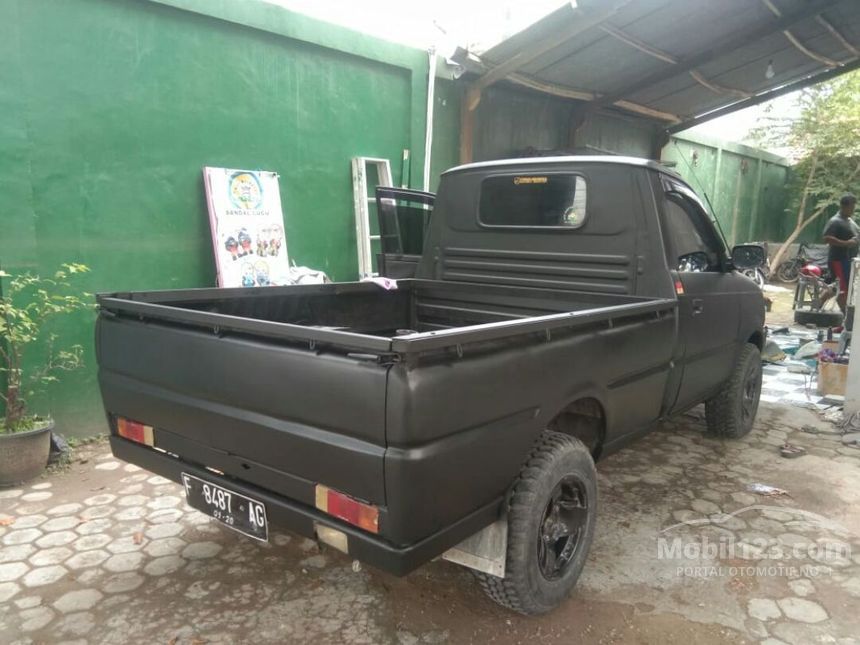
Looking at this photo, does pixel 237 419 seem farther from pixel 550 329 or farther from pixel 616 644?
pixel 616 644

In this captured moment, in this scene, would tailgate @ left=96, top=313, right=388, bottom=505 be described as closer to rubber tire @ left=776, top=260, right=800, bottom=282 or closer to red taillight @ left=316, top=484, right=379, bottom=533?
red taillight @ left=316, top=484, right=379, bottom=533

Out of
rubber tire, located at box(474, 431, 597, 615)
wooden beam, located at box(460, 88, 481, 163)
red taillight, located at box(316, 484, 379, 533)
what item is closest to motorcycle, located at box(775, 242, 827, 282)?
wooden beam, located at box(460, 88, 481, 163)

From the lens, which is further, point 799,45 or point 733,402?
point 799,45

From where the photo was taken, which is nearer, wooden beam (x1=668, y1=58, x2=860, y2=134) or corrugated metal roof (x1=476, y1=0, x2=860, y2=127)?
corrugated metal roof (x1=476, y1=0, x2=860, y2=127)

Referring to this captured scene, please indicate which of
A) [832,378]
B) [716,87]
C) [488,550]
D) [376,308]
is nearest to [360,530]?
[488,550]

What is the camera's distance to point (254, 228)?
5391 millimetres

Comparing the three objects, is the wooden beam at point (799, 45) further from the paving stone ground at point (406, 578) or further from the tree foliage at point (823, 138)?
the tree foliage at point (823, 138)

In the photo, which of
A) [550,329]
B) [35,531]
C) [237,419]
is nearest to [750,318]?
[550,329]

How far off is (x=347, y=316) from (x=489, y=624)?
1.93 meters

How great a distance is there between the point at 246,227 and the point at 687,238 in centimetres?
356

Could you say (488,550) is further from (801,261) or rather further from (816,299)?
(801,261)

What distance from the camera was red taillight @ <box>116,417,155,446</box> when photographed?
257cm

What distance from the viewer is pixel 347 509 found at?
1932 mm

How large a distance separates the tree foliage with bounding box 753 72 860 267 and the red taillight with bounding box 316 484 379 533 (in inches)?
679
